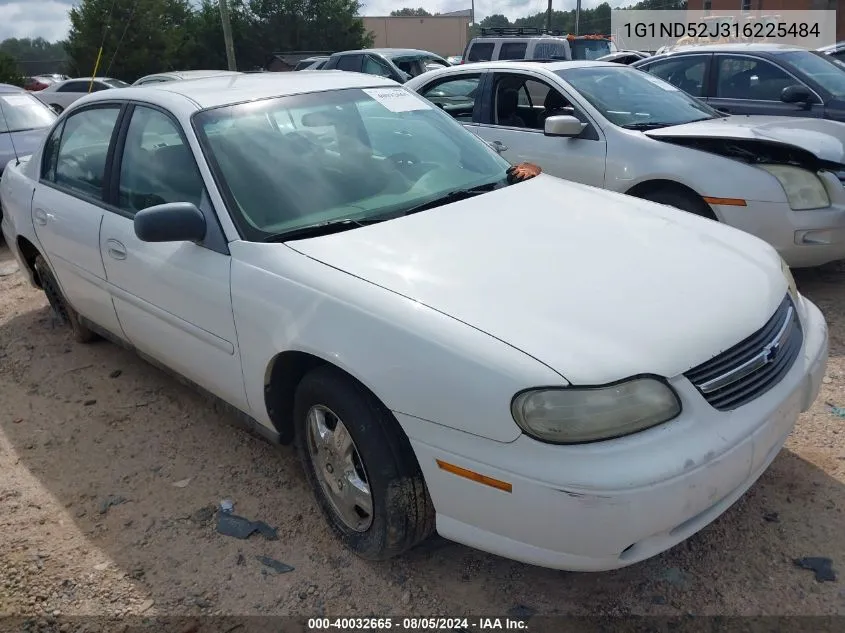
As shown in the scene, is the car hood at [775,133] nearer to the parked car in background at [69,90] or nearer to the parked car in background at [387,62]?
the parked car in background at [387,62]

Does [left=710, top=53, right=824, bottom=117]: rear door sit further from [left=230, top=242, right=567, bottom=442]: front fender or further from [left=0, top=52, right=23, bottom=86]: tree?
[left=0, top=52, right=23, bottom=86]: tree

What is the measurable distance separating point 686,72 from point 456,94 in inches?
104

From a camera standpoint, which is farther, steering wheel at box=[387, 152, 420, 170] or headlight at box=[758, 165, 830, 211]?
headlight at box=[758, 165, 830, 211]

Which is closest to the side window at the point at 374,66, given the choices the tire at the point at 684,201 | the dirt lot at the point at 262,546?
the tire at the point at 684,201

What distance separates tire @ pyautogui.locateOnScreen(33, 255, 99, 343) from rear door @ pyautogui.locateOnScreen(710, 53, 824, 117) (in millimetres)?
6114

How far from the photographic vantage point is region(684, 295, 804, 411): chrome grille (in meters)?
2.08

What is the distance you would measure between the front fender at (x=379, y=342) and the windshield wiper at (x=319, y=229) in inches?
3.0

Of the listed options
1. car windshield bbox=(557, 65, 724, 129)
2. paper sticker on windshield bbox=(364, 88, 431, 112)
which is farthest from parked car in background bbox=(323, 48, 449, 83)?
paper sticker on windshield bbox=(364, 88, 431, 112)

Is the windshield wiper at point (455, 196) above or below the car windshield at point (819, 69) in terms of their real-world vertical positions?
below

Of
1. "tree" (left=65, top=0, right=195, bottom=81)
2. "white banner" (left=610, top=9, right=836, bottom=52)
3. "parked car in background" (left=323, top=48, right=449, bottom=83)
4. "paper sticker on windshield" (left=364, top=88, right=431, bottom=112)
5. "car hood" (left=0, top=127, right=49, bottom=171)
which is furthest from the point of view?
"tree" (left=65, top=0, right=195, bottom=81)

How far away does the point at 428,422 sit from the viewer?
2.09 metres

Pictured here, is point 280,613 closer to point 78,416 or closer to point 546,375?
point 546,375

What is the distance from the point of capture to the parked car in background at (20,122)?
7770 millimetres

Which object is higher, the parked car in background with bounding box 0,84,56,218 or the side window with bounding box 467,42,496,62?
the side window with bounding box 467,42,496,62
